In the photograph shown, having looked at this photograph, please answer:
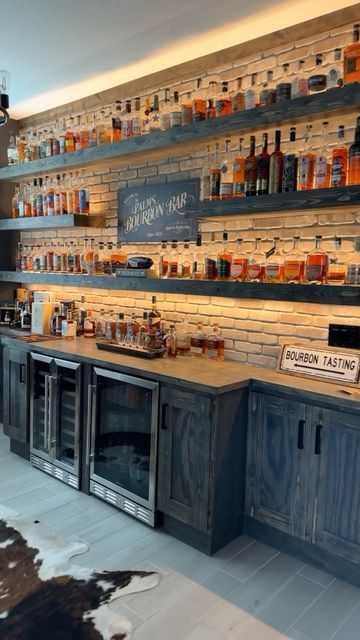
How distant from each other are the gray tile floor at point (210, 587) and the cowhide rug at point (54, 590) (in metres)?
0.06

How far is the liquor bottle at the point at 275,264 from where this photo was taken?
2.76 m

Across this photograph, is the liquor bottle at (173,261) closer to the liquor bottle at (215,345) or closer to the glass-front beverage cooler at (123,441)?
the liquor bottle at (215,345)

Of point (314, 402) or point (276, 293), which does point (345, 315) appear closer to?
point (276, 293)

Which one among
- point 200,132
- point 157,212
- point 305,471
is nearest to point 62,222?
point 157,212

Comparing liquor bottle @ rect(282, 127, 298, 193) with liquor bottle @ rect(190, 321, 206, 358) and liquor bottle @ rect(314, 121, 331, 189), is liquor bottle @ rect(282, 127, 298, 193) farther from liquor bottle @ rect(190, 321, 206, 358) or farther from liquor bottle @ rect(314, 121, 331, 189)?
liquor bottle @ rect(190, 321, 206, 358)

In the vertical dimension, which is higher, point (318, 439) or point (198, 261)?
point (198, 261)

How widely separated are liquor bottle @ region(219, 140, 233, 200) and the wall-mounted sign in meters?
0.95

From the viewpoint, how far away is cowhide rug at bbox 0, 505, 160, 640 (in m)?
1.95

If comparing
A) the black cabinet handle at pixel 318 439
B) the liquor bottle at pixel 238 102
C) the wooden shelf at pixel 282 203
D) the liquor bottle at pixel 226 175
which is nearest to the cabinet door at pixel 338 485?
the black cabinet handle at pixel 318 439

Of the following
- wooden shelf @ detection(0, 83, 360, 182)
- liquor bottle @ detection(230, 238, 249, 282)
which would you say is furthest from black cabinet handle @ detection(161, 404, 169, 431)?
wooden shelf @ detection(0, 83, 360, 182)

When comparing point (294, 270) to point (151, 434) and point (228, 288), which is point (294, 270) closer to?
point (228, 288)

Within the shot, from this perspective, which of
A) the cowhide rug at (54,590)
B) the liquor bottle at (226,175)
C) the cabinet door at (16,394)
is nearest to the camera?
the cowhide rug at (54,590)

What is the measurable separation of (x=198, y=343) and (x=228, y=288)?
572mm

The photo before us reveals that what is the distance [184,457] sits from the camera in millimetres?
2576
